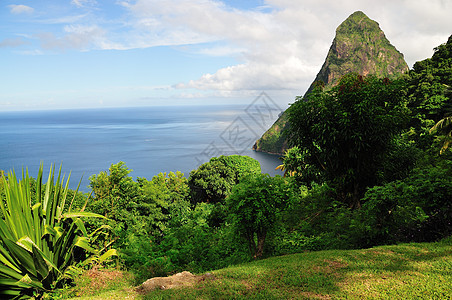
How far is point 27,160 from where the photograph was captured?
67938 mm

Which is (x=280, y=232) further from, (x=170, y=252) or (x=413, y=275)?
(x=413, y=275)

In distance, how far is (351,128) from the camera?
8500mm

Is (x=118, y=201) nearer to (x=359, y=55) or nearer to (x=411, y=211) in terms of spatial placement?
(x=411, y=211)

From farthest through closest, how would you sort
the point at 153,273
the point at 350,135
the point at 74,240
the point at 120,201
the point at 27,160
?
the point at 27,160 → the point at 120,201 → the point at 350,135 → the point at 153,273 → the point at 74,240

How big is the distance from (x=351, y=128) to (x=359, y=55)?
350ft

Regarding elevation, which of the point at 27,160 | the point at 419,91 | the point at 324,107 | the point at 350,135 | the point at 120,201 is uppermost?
the point at 419,91

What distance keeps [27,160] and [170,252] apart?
7515 centimetres

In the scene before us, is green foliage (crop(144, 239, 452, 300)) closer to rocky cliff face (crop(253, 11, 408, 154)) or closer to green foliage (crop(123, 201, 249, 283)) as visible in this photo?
green foliage (crop(123, 201, 249, 283))

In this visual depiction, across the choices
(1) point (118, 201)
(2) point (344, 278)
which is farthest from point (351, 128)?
(1) point (118, 201)

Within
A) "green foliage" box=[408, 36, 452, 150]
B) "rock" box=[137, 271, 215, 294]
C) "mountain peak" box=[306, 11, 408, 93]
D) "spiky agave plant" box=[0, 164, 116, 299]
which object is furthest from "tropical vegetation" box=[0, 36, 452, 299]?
"mountain peak" box=[306, 11, 408, 93]

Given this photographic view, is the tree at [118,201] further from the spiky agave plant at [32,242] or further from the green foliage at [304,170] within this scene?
the green foliage at [304,170]

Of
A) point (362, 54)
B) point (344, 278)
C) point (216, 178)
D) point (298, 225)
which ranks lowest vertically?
point (216, 178)

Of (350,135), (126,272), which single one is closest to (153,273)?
(126,272)

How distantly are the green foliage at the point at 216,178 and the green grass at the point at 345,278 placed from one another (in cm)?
1955
